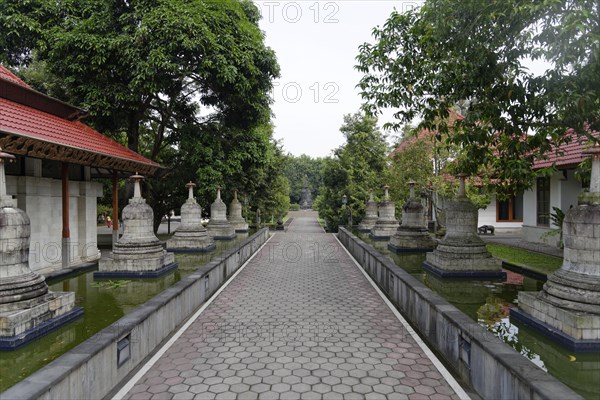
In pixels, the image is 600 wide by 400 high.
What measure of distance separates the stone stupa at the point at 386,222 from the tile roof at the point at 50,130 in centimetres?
1182

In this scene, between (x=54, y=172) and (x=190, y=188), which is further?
(x=190, y=188)

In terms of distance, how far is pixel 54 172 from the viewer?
12344 millimetres

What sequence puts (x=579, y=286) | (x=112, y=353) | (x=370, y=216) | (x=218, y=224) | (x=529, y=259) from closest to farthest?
(x=112, y=353) < (x=579, y=286) < (x=529, y=259) < (x=218, y=224) < (x=370, y=216)

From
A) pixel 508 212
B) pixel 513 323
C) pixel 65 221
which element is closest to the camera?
pixel 513 323

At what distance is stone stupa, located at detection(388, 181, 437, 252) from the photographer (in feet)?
50.1

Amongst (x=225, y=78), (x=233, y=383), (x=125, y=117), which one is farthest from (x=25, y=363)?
(x=125, y=117)

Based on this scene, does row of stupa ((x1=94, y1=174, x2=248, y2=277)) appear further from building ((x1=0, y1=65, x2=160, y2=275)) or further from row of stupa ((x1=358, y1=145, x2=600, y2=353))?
row of stupa ((x1=358, y1=145, x2=600, y2=353))

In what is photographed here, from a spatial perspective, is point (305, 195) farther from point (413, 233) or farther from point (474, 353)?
point (474, 353)

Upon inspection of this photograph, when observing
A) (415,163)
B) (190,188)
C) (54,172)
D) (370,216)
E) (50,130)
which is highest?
(50,130)

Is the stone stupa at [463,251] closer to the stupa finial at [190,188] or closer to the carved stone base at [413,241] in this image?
the carved stone base at [413,241]

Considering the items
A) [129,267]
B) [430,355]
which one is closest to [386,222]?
[129,267]

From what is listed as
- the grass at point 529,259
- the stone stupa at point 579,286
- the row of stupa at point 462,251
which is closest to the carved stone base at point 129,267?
the row of stupa at point 462,251

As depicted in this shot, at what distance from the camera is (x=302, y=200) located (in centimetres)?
9106

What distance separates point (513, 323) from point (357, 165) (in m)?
23.6
